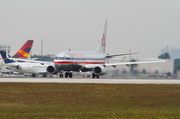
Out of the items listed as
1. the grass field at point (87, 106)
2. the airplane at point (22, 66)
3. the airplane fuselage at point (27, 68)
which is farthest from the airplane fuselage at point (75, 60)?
the grass field at point (87, 106)

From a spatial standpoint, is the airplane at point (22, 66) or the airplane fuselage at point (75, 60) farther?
the airplane at point (22, 66)

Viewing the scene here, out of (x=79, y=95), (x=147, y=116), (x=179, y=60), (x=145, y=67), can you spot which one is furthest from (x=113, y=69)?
(x=147, y=116)

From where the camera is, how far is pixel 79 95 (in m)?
25.6

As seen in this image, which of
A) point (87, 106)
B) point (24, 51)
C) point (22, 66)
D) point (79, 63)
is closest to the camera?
point (87, 106)

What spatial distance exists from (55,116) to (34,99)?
7724 mm

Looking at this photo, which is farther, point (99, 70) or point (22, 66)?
point (22, 66)

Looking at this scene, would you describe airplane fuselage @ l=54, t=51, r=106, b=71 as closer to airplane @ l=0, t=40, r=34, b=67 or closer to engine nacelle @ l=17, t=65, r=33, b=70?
engine nacelle @ l=17, t=65, r=33, b=70

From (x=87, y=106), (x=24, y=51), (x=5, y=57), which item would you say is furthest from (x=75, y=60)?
(x=87, y=106)

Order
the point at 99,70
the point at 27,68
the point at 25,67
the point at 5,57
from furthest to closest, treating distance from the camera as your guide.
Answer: the point at 27,68 < the point at 25,67 < the point at 5,57 < the point at 99,70

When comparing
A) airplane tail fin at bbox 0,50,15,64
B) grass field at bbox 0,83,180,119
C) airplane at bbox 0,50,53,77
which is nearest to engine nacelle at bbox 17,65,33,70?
airplane at bbox 0,50,53,77

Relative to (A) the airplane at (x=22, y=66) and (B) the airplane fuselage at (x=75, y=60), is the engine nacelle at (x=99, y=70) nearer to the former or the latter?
(B) the airplane fuselage at (x=75, y=60)

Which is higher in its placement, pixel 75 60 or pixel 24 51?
pixel 24 51

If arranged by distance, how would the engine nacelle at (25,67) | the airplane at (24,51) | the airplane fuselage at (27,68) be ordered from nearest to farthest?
the airplane fuselage at (27,68) < the engine nacelle at (25,67) < the airplane at (24,51)

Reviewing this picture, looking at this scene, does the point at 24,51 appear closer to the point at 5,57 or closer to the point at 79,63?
the point at 5,57
